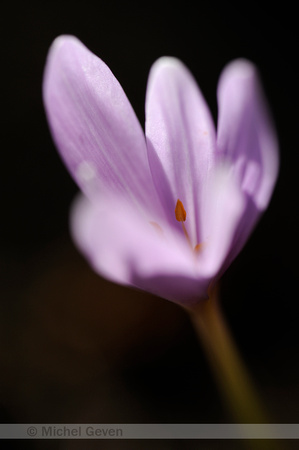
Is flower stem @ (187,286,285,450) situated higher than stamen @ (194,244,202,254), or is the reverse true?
stamen @ (194,244,202,254)

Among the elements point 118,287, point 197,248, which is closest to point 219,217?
point 197,248

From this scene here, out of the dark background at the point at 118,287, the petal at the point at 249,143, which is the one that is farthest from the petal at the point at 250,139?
the dark background at the point at 118,287

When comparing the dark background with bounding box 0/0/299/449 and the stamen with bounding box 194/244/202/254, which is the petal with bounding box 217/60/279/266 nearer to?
the stamen with bounding box 194/244/202/254

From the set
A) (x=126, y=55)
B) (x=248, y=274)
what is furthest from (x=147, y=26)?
(x=248, y=274)

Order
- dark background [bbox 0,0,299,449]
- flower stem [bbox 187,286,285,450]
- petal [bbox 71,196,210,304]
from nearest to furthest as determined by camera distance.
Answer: petal [bbox 71,196,210,304], flower stem [bbox 187,286,285,450], dark background [bbox 0,0,299,449]

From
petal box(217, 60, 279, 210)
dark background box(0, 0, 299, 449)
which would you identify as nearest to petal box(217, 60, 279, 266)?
petal box(217, 60, 279, 210)

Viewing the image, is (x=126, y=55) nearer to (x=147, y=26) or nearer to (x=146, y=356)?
(x=147, y=26)

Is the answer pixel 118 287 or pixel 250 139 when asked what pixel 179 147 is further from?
pixel 118 287
